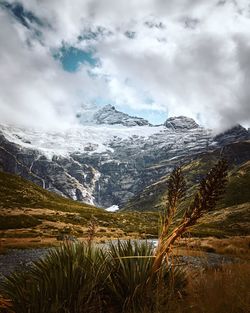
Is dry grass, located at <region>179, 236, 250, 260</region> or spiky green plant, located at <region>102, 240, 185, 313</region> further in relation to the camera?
spiky green plant, located at <region>102, 240, 185, 313</region>

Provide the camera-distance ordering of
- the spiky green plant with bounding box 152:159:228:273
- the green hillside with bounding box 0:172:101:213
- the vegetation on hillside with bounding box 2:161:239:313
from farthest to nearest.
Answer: the green hillside with bounding box 0:172:101:213
the vegetation on hillside with bounding box 2:161:239:313
the spiky green plant with bounding box 152:159:228:273

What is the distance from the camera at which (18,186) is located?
502 ft

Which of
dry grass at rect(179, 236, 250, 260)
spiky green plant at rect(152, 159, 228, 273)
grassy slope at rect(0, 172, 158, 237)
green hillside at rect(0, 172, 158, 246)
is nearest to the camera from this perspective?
spiky green plant at rect(152, 159, 228, 273)

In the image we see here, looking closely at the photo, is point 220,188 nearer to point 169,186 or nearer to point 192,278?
point 169,186

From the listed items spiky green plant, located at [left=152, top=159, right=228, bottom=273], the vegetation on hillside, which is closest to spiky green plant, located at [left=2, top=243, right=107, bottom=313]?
the vegetation on hillside

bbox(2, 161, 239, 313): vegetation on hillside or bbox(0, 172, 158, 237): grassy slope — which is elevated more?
bbox(0, 172, 158, 237): grassy slope

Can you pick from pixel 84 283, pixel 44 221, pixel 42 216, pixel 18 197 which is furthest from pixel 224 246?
pixel 18 197

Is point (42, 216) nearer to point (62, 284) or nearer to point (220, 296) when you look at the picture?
point (62, 284)

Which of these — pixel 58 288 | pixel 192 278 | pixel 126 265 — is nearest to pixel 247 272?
pixel 192 278

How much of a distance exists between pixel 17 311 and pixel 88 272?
1175 mm

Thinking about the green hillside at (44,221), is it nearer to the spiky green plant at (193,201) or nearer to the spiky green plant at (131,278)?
the spiky green plant at (131,278)

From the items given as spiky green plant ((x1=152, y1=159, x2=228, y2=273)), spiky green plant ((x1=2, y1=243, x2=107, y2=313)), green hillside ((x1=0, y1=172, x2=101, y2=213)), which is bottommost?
spiky green plant ((x1=2, y1=243, x2=107, y2=313))

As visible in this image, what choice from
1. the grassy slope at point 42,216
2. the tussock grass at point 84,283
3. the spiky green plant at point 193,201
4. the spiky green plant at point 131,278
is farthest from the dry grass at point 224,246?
the grassy slope at point 42,216

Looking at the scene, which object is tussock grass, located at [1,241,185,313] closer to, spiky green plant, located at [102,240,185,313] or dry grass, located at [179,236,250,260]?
spiky green plant, located at [102,240,185,313]
